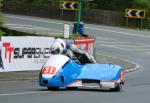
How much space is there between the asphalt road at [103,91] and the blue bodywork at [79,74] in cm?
29

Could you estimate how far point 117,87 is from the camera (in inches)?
712

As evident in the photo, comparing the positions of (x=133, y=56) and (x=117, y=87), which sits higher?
(x=117, y=87)

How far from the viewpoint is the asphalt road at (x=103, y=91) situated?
1568cm

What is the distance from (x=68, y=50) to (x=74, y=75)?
2.73 ft

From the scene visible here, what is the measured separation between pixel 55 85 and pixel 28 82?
5.78m

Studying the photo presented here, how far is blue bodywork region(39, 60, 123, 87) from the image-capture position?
17062mm

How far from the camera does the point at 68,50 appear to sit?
703 inches

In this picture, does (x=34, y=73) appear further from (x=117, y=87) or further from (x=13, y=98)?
(x=13, y=98)

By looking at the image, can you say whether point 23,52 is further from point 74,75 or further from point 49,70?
point 49,70

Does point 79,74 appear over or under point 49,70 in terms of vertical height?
under

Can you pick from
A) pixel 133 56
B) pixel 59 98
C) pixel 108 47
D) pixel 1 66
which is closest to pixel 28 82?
pixel 1 66

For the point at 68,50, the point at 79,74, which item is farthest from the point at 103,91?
the point at 68,50

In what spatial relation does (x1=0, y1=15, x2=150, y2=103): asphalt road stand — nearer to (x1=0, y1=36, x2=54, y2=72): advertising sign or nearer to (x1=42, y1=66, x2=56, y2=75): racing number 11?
(x1=42, y1=66, x2=56, y2=75): racing number 11

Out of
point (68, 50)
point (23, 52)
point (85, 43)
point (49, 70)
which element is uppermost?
point (68, 50)
